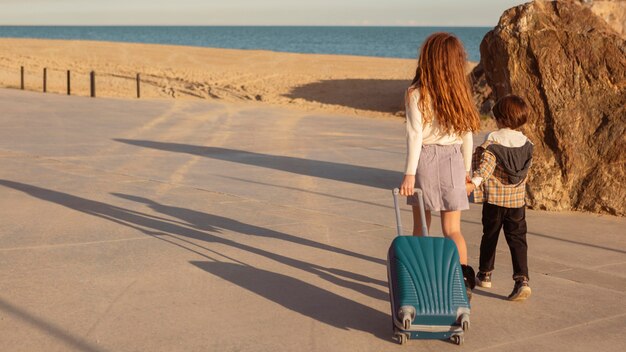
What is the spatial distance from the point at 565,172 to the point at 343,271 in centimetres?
379

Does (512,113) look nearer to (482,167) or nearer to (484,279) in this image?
(482,167)

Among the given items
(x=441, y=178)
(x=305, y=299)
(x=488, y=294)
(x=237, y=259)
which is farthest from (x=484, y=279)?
(x=237, y=259)

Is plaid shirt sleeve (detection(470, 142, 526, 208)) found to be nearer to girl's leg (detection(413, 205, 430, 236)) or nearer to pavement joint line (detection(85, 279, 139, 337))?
girl's leg (detection(413, 205, 430, 236))

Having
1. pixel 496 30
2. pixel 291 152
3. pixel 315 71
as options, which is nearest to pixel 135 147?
pixel 291 152

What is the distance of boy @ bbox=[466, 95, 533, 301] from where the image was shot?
5.88 m

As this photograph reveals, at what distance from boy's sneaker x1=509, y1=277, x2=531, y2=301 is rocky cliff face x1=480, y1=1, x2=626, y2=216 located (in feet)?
12.1

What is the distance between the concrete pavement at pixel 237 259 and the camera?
5129 millimetres

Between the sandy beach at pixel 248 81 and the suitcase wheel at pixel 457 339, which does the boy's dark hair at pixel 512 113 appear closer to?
the suitcase wheel at pixel 457 339

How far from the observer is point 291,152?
13828 millimetres

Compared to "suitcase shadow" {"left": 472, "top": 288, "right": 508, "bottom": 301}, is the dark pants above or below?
above

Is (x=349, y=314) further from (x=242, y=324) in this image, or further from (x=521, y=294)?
(x=521, y=294)

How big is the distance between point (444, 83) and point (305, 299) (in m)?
1.61

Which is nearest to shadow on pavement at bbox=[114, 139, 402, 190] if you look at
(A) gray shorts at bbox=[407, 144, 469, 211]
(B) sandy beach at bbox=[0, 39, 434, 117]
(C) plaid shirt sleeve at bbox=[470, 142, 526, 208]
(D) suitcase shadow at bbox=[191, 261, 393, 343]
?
(D) suitcase shadow at bbox=[191, 261, 393, 343]

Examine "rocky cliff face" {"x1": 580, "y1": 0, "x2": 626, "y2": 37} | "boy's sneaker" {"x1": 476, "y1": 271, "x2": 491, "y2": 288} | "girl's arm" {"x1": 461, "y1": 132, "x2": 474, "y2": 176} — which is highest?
"rocky cliff face" {"x1": 580, "y1": 0, "x2": 626, "y2": 37}
